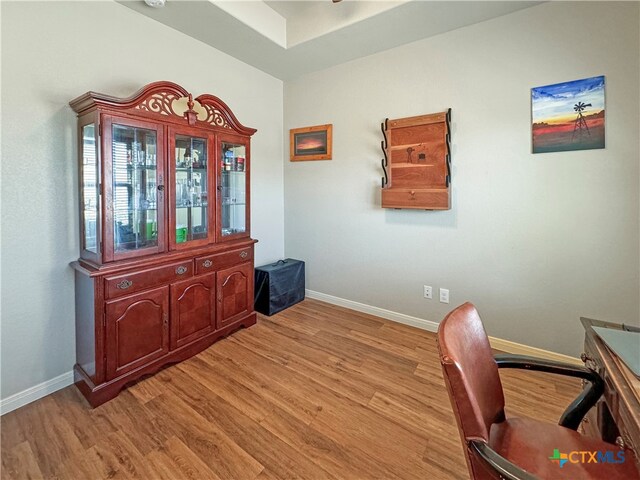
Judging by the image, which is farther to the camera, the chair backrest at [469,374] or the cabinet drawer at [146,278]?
the cabinet drawer at [146,278]

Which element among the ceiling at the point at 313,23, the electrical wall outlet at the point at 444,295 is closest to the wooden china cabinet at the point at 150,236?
the ceiling at the point at 313,23

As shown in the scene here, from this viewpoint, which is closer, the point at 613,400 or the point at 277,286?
the point at 613,400

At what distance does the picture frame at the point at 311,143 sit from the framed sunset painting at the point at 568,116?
1.84 metres

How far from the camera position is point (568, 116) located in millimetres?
2125

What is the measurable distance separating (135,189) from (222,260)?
830 mm

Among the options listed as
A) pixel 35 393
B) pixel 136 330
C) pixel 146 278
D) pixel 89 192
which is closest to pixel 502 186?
pixel 146 278

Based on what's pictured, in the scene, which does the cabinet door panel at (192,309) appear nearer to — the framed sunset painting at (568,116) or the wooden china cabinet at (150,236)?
the wooden china cabinet at (150,236)

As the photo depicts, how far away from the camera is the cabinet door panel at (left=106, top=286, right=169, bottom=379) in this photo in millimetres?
1886

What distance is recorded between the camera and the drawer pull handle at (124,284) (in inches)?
74.7

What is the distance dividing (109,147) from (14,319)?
3.85 feet

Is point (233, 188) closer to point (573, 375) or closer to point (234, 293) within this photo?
point (234, 293)

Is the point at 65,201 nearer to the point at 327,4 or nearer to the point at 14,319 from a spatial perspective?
the point at 14,319

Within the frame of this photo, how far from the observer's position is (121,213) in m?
1.98

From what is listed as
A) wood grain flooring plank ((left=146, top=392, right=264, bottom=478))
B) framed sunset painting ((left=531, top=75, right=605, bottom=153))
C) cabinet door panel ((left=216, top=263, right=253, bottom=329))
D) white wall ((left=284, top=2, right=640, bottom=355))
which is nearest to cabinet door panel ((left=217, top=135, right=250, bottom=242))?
cabinet door panel ((left=216, top=263, right=253, bottom=329))
